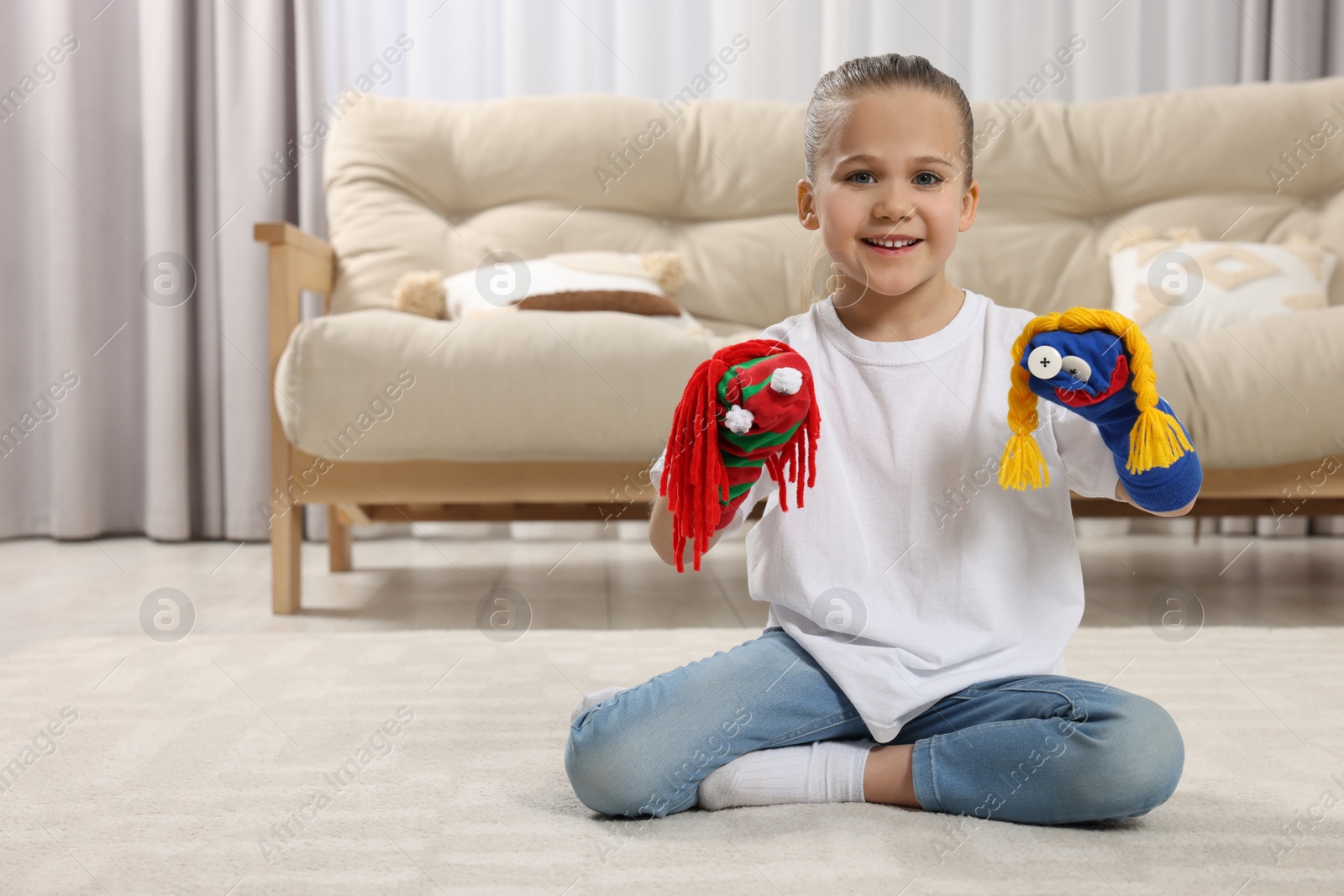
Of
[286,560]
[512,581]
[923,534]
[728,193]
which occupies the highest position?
[728,193]

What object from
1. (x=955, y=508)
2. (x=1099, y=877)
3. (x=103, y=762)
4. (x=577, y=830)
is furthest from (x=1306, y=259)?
(x=103, y=762)

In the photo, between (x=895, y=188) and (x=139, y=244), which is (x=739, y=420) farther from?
(x=139, y=244)

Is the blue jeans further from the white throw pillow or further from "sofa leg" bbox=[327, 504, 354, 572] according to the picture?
"sofa leg" bbox=[327, 504, 354, 572]

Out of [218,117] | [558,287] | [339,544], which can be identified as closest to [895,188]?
[558,287]

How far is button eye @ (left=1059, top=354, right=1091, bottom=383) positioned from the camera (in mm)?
692

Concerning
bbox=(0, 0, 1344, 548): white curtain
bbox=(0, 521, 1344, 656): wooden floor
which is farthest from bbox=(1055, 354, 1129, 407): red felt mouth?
bbox=(0, 0, 1344, 548): white curtain

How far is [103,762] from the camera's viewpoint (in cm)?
87

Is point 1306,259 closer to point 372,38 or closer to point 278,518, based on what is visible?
point 278,518

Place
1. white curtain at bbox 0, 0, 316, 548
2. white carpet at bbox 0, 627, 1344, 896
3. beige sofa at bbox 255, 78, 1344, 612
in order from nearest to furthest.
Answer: white carpet at bbox 0, 627, 1344, 896
beige sofa at bbox 255, 78, 1344, 612
white curtain at bbox 0, 0, 316, 548

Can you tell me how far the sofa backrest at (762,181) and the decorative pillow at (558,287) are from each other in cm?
11

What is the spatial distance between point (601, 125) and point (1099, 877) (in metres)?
1.72

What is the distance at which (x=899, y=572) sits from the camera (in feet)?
2.60

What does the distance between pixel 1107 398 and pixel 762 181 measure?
1.46 m

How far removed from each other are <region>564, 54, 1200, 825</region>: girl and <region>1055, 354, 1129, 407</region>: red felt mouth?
0.01 m
